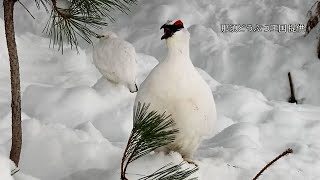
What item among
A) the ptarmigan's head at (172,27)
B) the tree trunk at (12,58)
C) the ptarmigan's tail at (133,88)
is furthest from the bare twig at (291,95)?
the tree trunk at (12,58)

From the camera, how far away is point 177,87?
74.5 inches

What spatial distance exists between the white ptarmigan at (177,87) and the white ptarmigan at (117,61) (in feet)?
4.73

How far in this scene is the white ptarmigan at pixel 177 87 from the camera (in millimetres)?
1897

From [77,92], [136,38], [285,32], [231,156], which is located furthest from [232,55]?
[231,156]

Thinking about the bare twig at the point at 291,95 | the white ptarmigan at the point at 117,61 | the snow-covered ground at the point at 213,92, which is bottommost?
the bare twig at the point at 291,95

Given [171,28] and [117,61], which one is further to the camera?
[117,61]

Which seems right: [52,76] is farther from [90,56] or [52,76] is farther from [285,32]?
[285,32]

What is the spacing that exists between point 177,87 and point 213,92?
6.66 feet

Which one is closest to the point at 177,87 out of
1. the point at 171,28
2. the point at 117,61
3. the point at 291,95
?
the point at 171,28

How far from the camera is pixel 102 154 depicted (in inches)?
82.1

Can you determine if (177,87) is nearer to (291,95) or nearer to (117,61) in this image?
(117,61)

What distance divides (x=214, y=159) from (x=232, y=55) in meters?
2.87

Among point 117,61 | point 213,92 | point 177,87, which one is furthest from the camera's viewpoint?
point 213,92

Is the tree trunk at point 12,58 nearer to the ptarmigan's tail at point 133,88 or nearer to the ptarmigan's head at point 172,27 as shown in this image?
the ptarmigan's head at point 172,27
